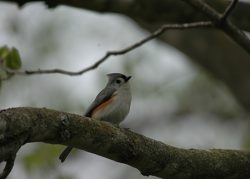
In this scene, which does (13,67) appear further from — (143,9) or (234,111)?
(234,111)

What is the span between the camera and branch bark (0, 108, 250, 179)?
12.8ft

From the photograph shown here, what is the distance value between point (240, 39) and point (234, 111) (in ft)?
28.3

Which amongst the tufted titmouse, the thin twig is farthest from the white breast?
the thin twig

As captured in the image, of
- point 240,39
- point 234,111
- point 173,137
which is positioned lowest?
point 173,137

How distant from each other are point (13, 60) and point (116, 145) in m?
2.20

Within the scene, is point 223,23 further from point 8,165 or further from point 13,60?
point 8,165

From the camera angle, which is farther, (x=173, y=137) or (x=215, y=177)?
(x=173, y=137)

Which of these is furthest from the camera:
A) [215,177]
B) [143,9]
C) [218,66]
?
[218,66]

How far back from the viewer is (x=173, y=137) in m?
13.8

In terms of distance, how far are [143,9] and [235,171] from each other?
2.55m

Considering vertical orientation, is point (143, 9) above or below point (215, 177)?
above

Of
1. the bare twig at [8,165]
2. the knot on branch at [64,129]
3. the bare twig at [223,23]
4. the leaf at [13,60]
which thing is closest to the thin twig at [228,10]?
the bare twig at [223,23]

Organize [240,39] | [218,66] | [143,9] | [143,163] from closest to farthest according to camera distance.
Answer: [143,163] < [240,39] < [143,9] < [218,66]

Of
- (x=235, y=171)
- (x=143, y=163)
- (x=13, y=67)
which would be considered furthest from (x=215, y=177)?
(x=13, y=67)
